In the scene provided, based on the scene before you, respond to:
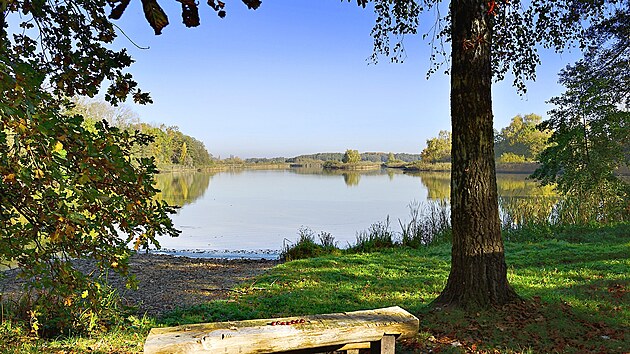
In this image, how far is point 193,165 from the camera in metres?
63.9

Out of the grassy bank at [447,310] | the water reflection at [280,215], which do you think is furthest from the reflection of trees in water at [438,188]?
the grassy bank at [447,310]

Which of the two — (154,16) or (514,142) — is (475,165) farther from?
(514,142)

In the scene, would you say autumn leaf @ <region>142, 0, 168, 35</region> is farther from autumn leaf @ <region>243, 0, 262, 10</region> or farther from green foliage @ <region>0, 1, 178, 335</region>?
green foliage @ <region>0, 1, 178, 335</region>

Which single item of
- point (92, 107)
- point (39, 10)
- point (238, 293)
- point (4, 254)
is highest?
point (92, 107)

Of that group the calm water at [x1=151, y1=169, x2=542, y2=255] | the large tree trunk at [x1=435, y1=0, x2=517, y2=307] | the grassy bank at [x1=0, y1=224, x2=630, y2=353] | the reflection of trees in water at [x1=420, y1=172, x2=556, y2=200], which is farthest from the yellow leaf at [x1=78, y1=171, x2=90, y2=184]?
the reflection of trees in water at [x1=420, y1=172, x2=556, y2=200]

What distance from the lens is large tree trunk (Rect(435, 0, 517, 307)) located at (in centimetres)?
406

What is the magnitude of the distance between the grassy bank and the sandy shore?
42 centimetres

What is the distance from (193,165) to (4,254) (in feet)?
207

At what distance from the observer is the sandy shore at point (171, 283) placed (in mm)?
5055

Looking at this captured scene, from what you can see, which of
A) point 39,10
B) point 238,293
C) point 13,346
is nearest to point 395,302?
point 238,293

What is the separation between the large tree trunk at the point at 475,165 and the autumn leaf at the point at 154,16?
3626 mm

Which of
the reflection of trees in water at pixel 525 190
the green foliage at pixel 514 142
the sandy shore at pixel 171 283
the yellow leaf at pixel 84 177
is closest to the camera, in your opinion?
the yellow leaf at pixel 84 177

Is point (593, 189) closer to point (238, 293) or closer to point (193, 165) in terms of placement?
point (238, 293)

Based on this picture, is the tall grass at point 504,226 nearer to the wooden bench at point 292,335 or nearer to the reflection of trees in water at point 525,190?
the reflection of trees in water at point 525,190
